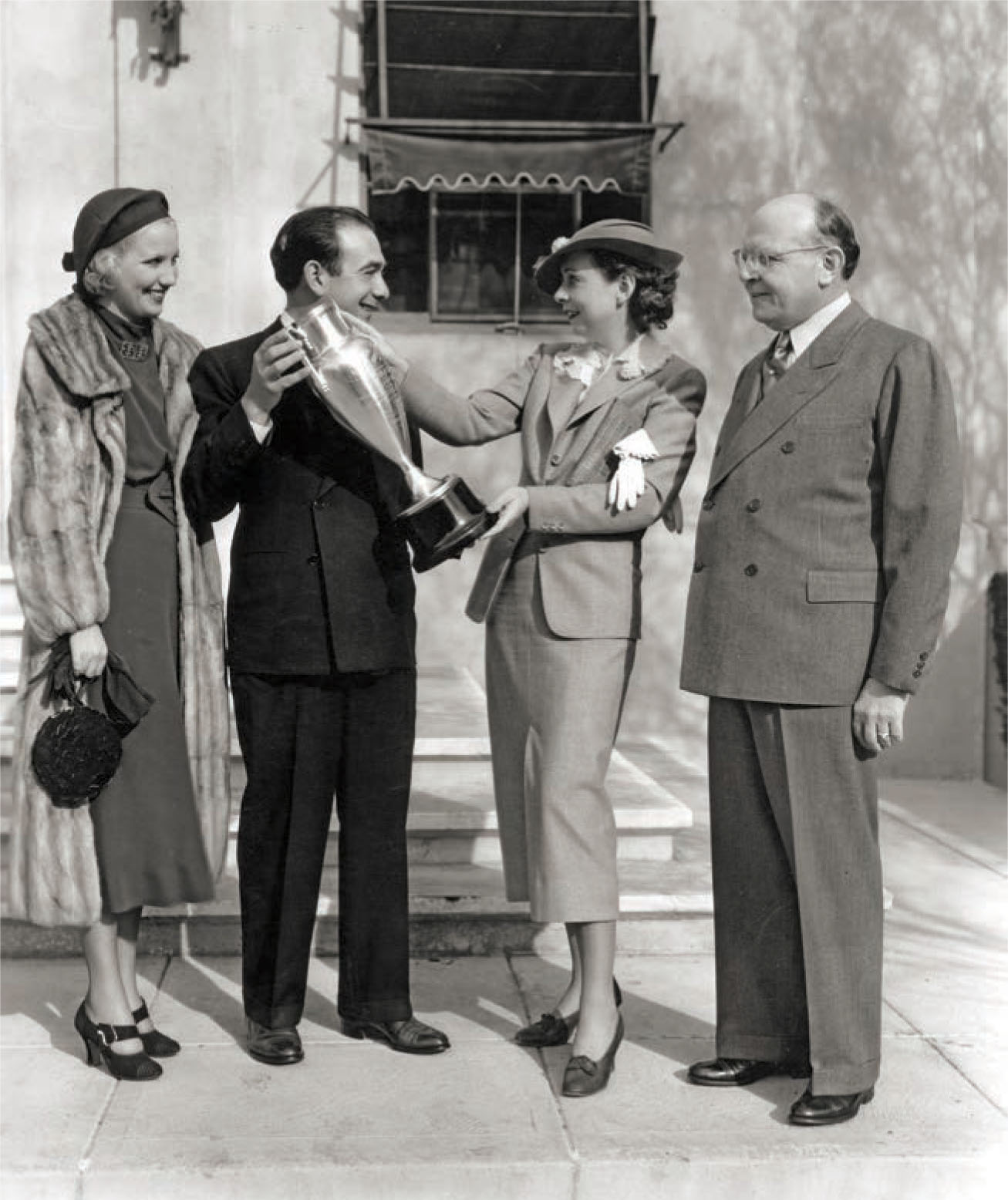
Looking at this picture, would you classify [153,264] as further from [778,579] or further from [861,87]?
[861,87]

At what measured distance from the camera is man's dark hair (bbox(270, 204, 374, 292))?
3.79m

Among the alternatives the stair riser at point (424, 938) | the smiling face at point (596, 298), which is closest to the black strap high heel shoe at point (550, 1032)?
the stair riser at point (424, 938)

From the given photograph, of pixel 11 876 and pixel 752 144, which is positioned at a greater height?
pixel 752 144

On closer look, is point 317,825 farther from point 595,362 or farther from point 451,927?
point 595,362

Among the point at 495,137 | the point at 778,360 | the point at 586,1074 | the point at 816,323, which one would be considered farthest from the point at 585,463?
the point at 495,137

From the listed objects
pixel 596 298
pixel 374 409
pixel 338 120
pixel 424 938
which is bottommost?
pixel 424 938

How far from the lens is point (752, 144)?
27.6 feet

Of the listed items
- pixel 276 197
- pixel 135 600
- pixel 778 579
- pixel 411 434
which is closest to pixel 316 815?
pixel 135 600

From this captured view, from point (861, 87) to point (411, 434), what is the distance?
540 centimetres

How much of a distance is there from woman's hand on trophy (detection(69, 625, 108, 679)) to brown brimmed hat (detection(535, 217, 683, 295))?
1477mm

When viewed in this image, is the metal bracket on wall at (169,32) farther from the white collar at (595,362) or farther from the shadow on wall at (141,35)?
the white collar at (595,362)

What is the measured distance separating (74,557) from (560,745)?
4.14 feet

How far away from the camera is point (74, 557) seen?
3727mm

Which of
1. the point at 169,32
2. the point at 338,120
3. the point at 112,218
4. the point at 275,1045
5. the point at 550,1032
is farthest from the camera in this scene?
the point at 338,120
